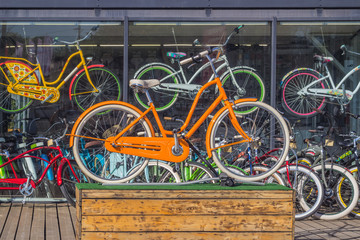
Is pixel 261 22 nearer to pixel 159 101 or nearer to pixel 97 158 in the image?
pixel 159 101

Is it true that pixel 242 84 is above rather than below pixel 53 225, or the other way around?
above

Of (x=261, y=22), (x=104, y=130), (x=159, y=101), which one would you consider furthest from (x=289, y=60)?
(x=104, y=130)

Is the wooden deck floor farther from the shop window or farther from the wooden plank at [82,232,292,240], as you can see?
the wooden plank at [82,232,292,240]

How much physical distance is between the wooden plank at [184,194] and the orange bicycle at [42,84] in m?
3.16

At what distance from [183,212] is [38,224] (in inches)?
101

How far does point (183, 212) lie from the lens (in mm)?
4918

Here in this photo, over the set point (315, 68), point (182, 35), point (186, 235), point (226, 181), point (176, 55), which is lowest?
point (186, 235)

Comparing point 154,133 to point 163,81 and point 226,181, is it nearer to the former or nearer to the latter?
point 226,181

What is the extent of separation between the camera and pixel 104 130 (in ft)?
21.0

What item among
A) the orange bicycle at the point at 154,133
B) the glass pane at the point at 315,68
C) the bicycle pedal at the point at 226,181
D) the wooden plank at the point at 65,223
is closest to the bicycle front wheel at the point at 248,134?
the orange bicycle at the point at 154,133

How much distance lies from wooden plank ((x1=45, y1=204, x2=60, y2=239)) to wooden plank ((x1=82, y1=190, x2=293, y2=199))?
157 centimetres

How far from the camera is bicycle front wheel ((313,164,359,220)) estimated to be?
718 centimetres

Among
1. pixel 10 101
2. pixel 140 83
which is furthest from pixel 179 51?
pixel 140 83

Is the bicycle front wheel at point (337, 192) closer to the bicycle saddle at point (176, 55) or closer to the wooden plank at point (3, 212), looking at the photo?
the bicycle saddle at point (176, 55)
